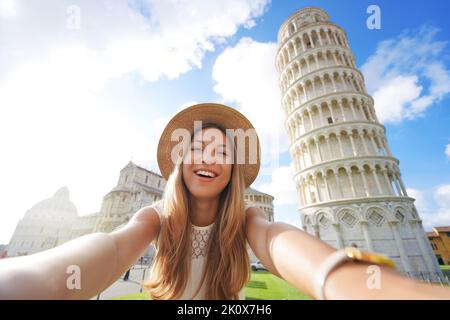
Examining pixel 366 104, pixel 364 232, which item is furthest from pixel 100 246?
Result: pixel 366 104

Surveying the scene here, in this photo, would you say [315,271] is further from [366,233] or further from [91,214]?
[91,214]

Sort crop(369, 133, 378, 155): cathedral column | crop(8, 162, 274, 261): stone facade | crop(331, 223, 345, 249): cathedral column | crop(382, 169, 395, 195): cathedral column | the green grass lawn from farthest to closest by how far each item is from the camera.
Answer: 1. crop(8, 162, 274, 261): stone facade
2. crop(369, 133, 378, 155): cathedral column
3. crop(382, 169, 395, 195): cathedral column
4. crop(331, 223, 345, 249): cathedral column
5. the green grass lawn

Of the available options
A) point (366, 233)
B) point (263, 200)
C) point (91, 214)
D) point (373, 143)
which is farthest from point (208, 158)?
point (91, 214)

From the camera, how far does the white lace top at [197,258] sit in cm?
176

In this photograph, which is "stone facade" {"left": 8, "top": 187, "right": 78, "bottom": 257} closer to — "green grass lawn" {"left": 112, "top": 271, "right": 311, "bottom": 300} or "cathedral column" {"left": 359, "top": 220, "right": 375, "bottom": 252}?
"green grass lawn" {"left": 112, "top": 271, "right": 311, "bottom": 300}

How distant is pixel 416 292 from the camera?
76 cm

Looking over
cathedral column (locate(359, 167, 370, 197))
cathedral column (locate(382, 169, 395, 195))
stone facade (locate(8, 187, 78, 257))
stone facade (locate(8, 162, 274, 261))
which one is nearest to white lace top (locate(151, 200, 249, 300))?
cathedral column (locate(359, 167, 370, 197))

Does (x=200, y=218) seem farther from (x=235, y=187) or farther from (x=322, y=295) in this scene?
(x=322, y=295)

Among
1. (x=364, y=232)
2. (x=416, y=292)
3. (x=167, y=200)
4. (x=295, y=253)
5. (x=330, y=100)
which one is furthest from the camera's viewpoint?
(x=330, y=100)

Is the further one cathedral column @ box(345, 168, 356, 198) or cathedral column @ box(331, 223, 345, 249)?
cathedral column @ box(345, 168, 356, 198)

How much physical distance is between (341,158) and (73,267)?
888 inches

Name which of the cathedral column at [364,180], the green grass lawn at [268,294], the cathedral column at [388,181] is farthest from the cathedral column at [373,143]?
the green grass lawn at [268,294]

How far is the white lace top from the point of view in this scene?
176 centimetres

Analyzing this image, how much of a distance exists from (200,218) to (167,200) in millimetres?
412
